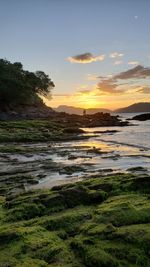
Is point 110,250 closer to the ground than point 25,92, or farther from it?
closer to the ground

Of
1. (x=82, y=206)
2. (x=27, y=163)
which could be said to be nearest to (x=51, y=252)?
(x=82, y=206)

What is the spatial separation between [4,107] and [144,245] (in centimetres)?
8653

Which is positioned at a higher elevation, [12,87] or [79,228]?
[12,87]

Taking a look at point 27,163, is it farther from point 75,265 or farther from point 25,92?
point 25,92

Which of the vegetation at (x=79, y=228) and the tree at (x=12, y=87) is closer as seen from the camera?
the vegetation at (x=79, y=228)

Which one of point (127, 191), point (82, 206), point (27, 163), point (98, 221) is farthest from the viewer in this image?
point (27, 163)

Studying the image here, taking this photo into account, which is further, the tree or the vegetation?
the tree

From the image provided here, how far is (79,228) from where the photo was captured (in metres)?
7.70

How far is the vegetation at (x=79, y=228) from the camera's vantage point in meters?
6.51

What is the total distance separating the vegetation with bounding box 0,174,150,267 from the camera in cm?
651

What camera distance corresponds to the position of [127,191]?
1053cm

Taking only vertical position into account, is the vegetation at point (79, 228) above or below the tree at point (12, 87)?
below

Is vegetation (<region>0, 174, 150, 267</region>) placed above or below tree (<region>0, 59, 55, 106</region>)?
below

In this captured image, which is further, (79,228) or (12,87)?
(12,87)
